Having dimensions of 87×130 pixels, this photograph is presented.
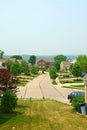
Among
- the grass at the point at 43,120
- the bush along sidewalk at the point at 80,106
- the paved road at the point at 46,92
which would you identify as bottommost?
the paved road at the point at 46,92

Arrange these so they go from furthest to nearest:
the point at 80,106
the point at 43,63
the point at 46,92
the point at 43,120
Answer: the point at 43,63, the point at 46,92, the point at 80,106, the point at 43,120

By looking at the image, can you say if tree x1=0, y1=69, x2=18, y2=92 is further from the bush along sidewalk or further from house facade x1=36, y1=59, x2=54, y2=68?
house facade x1=36, y1=59, x2=54, y2=68

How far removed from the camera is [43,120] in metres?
24.2

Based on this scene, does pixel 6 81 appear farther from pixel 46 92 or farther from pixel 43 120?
pixel 46 92

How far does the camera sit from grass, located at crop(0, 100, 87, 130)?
21953 mm

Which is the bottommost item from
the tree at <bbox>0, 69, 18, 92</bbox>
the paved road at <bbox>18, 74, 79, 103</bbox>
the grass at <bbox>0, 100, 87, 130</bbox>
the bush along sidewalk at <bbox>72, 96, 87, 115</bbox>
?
the paved road at <bbox>18, 74, 79, 103</bbox>

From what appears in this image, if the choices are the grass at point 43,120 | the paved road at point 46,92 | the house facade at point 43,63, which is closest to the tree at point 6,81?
the grass at point 43,120

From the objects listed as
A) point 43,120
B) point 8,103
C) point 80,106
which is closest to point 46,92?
point 80,106

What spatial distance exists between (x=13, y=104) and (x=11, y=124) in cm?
499

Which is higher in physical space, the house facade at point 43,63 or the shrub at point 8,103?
the shrub at point 8,103

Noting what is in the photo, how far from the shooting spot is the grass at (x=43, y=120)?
2195 cm

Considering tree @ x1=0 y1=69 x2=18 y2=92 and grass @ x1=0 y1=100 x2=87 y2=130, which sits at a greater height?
tree @ x1=0 y1=69 x2=18 y2=92

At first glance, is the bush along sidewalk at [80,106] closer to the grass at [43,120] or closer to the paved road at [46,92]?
the grass at [43,120]

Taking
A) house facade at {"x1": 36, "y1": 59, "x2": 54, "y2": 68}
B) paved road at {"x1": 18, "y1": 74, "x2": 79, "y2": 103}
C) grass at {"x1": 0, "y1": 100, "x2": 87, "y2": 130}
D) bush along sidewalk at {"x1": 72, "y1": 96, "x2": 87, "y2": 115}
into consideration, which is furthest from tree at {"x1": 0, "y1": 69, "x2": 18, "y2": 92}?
house facade at {"x1": 36, "y1": 59, "x2": 54, "y2": 68}
